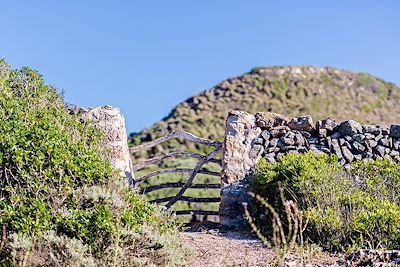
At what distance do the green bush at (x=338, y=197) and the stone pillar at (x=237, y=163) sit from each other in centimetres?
34

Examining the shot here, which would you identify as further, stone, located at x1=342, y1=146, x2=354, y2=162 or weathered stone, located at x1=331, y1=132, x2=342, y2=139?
weathered stone, located at x1=331, y1=132, x2=342, y2=139

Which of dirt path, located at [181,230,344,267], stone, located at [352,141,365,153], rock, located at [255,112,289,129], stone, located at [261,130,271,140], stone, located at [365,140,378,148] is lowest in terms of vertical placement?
dirt path, located at [181,230,344,267]

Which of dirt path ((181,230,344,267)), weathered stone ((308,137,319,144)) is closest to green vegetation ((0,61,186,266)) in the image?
dirt path ((181,230,344,267))

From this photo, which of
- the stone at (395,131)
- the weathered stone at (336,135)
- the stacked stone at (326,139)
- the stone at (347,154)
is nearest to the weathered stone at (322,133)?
the stacked stone at (326,139)

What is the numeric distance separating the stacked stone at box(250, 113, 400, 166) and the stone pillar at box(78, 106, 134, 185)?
69.0 inches

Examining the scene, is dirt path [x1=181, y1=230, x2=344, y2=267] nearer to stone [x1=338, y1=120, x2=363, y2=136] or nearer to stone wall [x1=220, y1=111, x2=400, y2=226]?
stone wall [x1=220, y1=111, x2=400, y2=226]

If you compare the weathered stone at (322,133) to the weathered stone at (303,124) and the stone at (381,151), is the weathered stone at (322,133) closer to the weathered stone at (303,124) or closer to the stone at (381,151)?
the weathered stone at (303,124)

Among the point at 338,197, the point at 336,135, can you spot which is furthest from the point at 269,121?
the point at 338,197

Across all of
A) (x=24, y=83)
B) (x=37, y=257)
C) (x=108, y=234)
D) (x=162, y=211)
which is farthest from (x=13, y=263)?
(x=24, y=83)

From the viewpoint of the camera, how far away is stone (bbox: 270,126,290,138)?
373 inches

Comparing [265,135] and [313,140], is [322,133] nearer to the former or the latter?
[313,140]

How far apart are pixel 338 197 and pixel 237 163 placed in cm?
212

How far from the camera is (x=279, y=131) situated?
31.1ft

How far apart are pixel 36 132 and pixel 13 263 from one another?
4.87 feet
